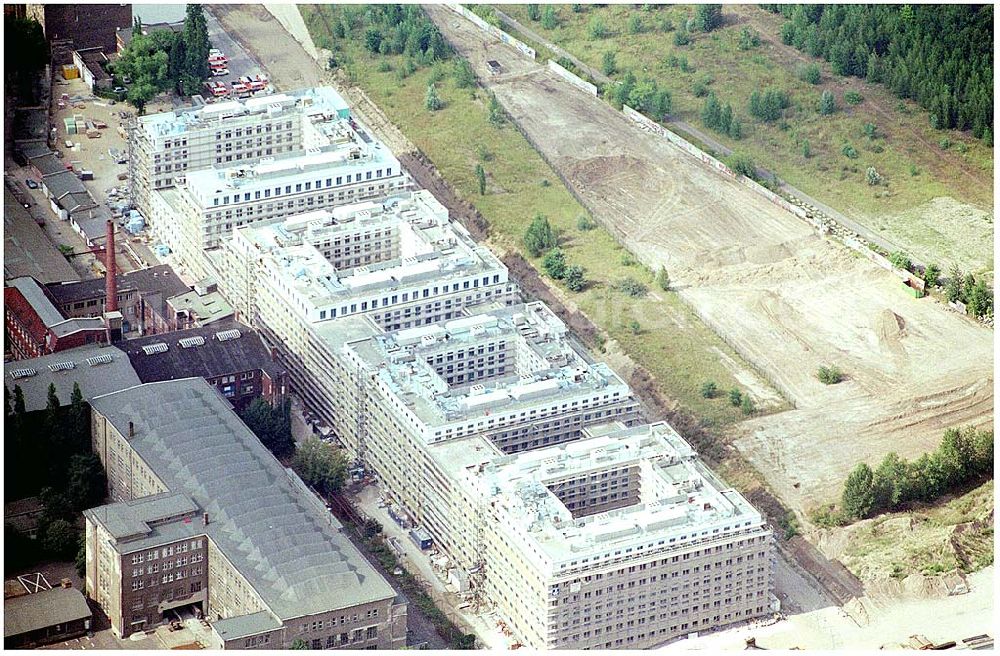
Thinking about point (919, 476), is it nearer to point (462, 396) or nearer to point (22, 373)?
point (462, 396)

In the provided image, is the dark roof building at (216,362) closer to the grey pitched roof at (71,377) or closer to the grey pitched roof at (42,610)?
the grey pitched roof at (71,377)

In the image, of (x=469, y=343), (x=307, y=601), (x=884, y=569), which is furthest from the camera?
(x=469, y=343)

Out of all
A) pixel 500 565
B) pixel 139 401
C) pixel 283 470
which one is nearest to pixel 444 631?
pixel 500 565

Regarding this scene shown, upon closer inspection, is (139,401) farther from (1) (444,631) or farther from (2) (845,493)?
(2) (845,493)

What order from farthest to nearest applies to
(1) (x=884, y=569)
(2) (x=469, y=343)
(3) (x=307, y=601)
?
(2) (x=469, y=343) → (1) (x=884, y=569) → (3) (x=307, y=601)

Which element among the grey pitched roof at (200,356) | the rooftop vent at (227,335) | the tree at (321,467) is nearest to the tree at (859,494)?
the tree at (321,467)

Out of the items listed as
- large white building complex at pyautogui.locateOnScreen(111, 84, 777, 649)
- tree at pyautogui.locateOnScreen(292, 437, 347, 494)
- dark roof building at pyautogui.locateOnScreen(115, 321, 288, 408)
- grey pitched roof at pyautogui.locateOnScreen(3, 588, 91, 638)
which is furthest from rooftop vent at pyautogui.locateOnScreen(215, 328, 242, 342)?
grey pitched roof at pyautogui.locateOnScreen(3, 588, 91, 638)

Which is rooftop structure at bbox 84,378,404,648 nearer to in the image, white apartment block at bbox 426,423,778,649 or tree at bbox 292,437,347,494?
tree at bbox 292,437,347,494
